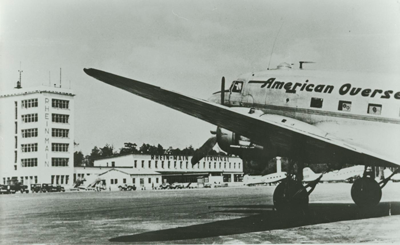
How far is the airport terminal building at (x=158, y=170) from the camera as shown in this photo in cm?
8850

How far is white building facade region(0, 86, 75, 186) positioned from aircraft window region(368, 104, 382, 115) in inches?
2364

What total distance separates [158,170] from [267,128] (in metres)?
90.6

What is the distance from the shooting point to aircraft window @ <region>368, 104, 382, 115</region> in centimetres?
1384

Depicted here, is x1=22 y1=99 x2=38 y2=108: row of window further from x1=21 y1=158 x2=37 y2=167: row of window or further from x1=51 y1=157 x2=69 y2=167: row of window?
x1=51 y1=157 x2=69 y2=167: row of window

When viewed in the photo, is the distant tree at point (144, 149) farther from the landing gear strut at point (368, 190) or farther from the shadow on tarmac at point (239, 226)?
the shadow on tarmac at point (239, 226)

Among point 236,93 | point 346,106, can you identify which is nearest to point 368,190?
point 346,106

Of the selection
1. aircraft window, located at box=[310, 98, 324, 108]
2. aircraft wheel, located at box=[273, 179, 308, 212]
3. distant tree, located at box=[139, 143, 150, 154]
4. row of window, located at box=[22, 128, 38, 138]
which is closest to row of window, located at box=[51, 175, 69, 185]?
row of window, located at box=[22, 128, 38, 138]

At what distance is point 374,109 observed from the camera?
1395 cm

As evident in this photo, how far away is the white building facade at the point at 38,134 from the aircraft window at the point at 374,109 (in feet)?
197

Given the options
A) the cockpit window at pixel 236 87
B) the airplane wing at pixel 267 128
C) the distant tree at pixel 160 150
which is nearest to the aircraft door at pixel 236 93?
the cockpit window at pixel 236 87

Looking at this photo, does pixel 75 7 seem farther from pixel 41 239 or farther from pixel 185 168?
pixel 185 168

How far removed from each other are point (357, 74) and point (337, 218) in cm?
483

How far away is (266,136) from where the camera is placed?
12.8m

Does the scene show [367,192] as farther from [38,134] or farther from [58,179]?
[58,179]
